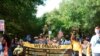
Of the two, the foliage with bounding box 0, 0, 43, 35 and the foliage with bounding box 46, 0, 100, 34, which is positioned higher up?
the foliage with bounding box 46, 0, 100, 34

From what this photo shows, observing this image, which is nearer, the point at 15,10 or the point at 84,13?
the point at 15,10

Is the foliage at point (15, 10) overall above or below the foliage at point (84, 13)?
below

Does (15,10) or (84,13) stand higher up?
(84,13)

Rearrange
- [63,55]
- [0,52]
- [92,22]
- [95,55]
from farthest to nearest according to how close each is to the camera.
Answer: [92,22] < [63,55] < [0,52] < [95,55]

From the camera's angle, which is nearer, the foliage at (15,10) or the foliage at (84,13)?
the foliage at (15,10)

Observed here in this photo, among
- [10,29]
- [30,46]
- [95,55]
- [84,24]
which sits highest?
[84,24]

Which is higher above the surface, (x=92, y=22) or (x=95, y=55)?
(x=92, y=22)

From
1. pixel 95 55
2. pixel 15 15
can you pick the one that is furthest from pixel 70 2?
pixel 95 55

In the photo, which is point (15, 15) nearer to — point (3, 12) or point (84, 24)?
point (3, 12)

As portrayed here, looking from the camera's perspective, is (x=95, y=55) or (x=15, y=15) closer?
(x=95, y=55)

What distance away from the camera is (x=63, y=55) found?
65.8 ft

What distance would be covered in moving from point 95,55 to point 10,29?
109ft

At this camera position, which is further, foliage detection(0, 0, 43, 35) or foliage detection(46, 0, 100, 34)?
foliage detection(46, 0, 100, 34)

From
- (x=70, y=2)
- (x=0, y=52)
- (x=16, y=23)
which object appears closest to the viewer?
(x=0, y=52)
